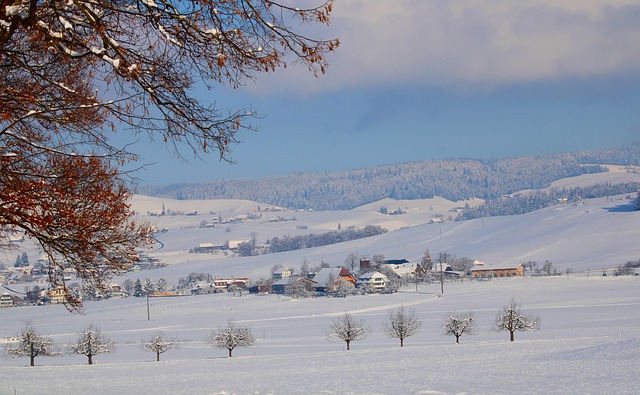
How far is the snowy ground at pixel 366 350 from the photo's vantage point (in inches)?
871

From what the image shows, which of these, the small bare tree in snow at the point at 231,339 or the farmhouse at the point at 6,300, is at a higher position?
the farmhouse at the point at 6,300

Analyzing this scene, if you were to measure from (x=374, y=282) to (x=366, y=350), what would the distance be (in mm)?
72753

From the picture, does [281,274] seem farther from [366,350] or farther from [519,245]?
[366,350]

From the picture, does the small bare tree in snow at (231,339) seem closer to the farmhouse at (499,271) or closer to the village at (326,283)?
the village at (326,283)

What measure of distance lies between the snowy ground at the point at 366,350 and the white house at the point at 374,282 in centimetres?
515

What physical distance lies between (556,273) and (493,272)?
45.4ft

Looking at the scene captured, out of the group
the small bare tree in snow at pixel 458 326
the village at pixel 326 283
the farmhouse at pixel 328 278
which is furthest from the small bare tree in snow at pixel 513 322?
the farmhouse at pixel 328 278

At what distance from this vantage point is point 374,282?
11119cm

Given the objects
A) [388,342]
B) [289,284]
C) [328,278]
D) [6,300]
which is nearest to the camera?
[388,342]

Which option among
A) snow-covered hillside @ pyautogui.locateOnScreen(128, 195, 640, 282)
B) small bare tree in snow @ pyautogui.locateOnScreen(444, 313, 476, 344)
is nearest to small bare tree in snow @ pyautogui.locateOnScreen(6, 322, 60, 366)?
small bare tree in snow @ pyautogui.locateOnScreen(444, 313, 476, 344)

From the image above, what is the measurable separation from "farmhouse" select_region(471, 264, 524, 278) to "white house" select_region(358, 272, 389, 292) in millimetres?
19207

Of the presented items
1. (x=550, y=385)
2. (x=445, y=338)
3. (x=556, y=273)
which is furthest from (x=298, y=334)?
Answer: (x=556, y=273)

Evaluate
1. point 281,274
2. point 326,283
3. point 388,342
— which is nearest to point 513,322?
point 388,342

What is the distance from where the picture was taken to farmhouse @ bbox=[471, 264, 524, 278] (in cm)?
12296
